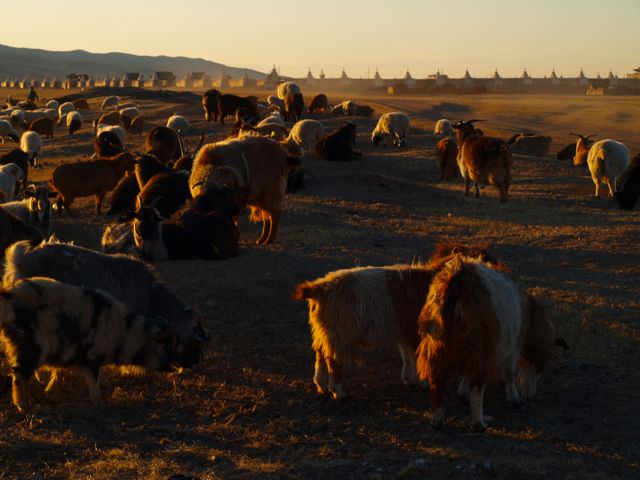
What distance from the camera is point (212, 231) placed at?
10.6m

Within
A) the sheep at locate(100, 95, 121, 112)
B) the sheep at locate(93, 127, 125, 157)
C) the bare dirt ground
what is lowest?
the bare dirt ground

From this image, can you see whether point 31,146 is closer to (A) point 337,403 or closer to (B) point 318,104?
(B) point 318,104

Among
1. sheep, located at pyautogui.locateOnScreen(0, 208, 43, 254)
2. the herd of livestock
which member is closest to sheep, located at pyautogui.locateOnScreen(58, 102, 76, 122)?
the herd of livestock

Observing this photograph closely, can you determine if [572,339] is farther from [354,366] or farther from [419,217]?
[419,217]

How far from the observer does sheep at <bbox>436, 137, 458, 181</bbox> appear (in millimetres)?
18625

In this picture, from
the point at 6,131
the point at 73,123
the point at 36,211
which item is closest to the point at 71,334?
the point at 36,211

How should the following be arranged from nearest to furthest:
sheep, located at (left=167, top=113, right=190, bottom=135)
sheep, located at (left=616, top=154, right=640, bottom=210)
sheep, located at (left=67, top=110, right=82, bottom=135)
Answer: sheep, located at (left=616, top=154, right=640, bottom=210) → sheep, located at (left=167, top=113, right=190, bottom=135) → sheep, located at (left=67, top=110, right=82, bottom=135)

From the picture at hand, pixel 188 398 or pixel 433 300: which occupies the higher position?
pixel 433 300

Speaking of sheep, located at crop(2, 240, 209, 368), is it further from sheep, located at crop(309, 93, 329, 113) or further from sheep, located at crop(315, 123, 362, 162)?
sheep, located at crop(309, 93, 329, 113)

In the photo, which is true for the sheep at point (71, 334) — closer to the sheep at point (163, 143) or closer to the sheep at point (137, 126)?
the sheep at point (163, 143)

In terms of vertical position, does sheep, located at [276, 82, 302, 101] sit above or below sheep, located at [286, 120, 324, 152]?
above

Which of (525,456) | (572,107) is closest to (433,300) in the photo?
(525,456)

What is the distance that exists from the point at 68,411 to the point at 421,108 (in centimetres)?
4104

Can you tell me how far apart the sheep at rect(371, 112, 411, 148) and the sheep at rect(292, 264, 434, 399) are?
18168mm
